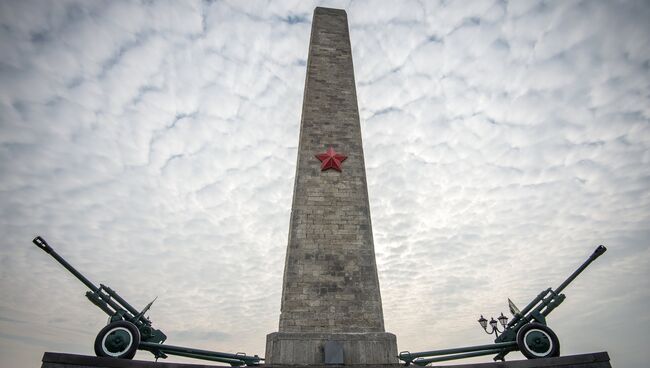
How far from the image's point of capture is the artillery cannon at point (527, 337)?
23.8 ft

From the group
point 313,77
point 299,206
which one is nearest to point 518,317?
point 299,206

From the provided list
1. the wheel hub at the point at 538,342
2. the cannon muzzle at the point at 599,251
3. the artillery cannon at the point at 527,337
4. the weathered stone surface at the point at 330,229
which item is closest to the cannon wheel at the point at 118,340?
the weathered stone surface at the point at 330,229

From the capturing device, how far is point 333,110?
40.6 feet

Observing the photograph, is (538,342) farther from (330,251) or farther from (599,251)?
(330,251)

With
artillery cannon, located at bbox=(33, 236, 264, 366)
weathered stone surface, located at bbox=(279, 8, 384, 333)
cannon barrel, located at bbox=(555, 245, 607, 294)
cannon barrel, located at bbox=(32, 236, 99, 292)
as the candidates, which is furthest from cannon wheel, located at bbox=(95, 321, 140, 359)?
cannon barrel, located at bbox=(555, 245, 607, 294)

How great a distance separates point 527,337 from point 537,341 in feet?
0.64

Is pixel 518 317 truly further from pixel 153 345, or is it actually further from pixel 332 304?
pixel 153 345

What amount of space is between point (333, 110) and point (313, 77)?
187 cm

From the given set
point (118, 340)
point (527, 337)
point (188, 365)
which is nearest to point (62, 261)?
point (118, 340)

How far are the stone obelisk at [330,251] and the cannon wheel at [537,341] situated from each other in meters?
2.93

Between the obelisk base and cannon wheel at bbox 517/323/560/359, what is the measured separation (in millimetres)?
2927

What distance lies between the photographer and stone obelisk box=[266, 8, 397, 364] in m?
8.11

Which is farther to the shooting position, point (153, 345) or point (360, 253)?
point (360, 253)

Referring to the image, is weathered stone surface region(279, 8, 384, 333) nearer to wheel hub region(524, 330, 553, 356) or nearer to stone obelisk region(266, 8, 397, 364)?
stone obelisk region(266, 8, 397, 364)
